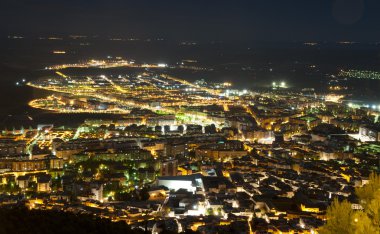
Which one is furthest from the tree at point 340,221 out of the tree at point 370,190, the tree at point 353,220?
the tree at point 370,190

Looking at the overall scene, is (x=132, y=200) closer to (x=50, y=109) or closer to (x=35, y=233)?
(x=35, y=233)

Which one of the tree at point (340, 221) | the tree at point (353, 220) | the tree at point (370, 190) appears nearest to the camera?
the tree at point (353, 220)

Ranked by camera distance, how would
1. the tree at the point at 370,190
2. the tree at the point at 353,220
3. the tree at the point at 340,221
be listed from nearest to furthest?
the tree at the point at 353,220 → the tree at the point at 340,221 → the tree at the point at 370,190

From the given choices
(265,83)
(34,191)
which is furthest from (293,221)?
(265,83)

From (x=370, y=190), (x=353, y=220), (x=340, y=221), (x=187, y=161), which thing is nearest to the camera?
(x=353, y=220)

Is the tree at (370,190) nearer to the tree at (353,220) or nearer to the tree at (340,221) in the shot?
the tree at (353,220)

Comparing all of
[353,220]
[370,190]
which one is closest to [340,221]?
[353,220]

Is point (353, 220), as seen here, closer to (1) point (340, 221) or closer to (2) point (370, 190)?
(1) point (340, 221)

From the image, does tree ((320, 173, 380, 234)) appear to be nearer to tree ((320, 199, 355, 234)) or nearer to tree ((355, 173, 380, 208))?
tree ((320, 199, 355, 234))

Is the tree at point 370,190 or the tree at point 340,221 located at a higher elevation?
the tree at point 370,190

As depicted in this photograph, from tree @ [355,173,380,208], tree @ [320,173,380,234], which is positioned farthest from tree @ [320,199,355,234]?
tree @ [355,173,380,208]

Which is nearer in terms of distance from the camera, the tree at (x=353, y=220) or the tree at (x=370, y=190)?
the tree at (x=353, y=220)
